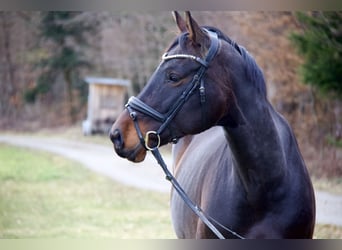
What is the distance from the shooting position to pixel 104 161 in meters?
7.32

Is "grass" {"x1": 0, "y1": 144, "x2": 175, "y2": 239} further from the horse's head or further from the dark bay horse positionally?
the horse's head

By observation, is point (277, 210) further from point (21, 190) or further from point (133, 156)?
point (21, 190)

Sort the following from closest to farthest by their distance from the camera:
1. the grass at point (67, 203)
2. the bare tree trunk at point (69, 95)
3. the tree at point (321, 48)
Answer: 1. the tree at point (321, 48)
2. the grass at point (67, 203)
3. the bare tree trunk at point (69, 95)

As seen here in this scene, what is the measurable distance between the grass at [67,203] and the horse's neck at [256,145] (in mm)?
2143

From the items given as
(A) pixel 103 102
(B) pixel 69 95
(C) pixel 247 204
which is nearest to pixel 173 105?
(C) pixel 247 204

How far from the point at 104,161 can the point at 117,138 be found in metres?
5.55

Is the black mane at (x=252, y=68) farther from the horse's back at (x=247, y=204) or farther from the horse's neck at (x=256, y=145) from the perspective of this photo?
the horse's back at (x=247, y=204)

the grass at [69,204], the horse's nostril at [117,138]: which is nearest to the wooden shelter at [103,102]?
the grass at [69,204]

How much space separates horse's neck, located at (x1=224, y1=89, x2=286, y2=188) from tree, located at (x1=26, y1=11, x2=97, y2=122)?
200 inches

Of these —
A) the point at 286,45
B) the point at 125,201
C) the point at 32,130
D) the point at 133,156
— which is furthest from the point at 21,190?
the point at 133,156

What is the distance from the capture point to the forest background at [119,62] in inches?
191

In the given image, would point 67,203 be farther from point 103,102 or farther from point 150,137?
point 103,102

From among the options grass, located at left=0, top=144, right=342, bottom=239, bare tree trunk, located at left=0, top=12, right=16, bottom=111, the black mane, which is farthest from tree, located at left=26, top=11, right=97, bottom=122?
the black mane

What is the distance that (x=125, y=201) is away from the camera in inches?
218
